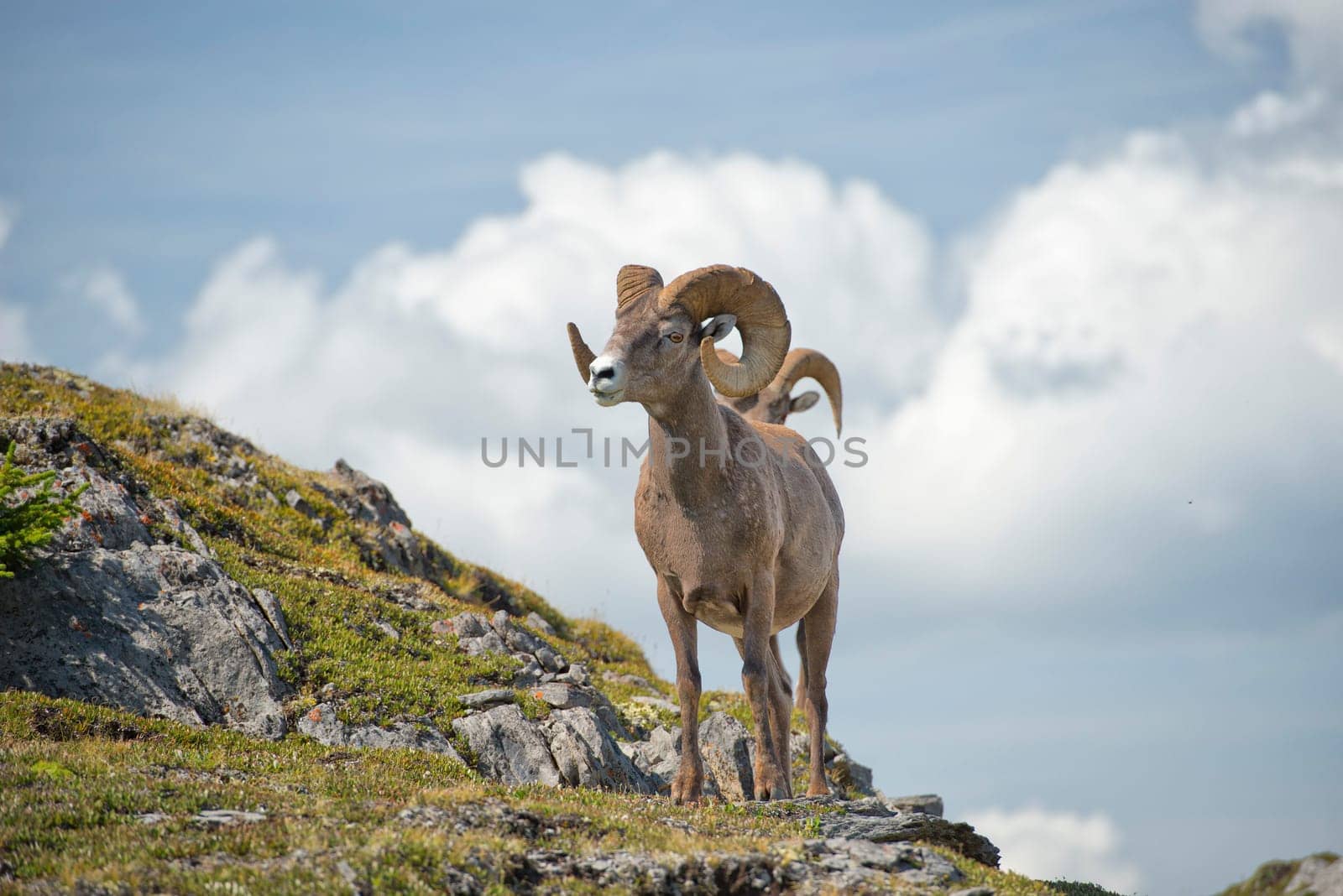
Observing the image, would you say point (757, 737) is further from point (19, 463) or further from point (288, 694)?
point (19, 463)

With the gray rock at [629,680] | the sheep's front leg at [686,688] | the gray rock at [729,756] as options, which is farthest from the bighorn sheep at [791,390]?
the sheep's front leg at [686,688]

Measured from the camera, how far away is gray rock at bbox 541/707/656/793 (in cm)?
1427

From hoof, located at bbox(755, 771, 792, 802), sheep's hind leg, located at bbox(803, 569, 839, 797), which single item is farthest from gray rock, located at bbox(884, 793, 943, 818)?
hoof, located at bbox(755, 771, 792, 802)

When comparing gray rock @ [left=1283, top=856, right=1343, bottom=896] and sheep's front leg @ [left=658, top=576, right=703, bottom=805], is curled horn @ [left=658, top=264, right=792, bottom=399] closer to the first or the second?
sheep's front leg @ [left=658, top=576, right=703, bottom=805]

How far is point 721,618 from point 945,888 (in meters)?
4.19

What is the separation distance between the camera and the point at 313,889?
289 inches

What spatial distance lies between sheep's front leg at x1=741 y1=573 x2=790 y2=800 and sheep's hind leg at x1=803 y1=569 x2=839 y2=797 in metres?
2.37

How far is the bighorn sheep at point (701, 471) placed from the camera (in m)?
11.4

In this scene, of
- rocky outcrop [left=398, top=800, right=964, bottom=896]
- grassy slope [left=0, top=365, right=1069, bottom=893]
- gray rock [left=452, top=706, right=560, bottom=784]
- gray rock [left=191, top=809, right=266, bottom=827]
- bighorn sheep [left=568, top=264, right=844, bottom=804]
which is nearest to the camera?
grassy slope [left=0, top=365, right=1069, bottom=893]

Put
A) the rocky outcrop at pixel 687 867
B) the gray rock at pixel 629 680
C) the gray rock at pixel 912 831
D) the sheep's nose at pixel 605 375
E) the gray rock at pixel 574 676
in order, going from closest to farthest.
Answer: the rocky outcrop at pixel 687 867 → the gray rock at pixel 912 831 → the sheep's nose at pixel 605 375 → the gray rock at pixel 574 676 → the gray rock at pixel 629 680

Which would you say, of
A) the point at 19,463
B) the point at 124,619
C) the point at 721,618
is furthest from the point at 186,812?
the point at 19,463

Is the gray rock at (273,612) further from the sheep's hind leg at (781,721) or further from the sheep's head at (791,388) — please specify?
the sheep's head at (791,388)

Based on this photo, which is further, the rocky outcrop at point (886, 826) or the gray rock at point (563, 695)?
the gray rock at point (563, 695)

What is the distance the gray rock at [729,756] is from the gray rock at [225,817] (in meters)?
7.38
